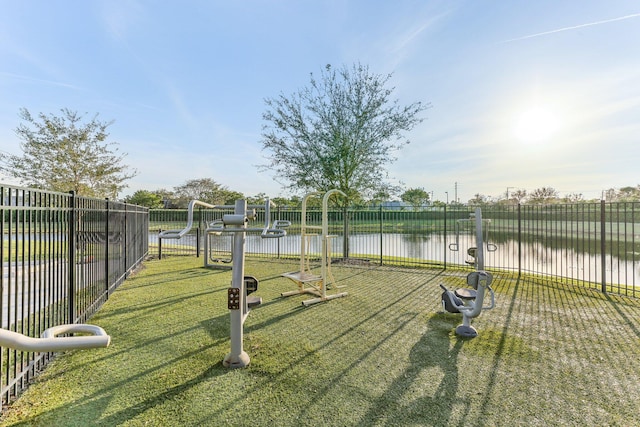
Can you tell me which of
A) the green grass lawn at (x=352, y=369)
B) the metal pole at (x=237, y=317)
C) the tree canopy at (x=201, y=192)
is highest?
the tree canopy at (x=201, y=192)

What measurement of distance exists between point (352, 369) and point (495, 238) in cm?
715

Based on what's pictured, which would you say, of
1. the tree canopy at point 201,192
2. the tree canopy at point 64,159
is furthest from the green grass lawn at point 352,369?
the tree canopy at point 201,192

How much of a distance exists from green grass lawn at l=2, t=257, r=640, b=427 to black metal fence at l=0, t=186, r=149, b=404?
36cm

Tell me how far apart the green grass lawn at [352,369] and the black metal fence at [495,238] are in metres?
1.71

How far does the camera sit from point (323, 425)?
6.46 ft

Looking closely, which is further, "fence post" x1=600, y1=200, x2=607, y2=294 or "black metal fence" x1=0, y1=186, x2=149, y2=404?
"fence post" x1=600, y1=200, x2=607, y2=294

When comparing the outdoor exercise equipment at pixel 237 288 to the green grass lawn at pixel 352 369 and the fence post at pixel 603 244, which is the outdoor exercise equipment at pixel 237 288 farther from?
the fence post at pixel 603 244

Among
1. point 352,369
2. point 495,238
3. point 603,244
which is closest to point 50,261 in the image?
point 352,369

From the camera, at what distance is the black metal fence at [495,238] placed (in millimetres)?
5771

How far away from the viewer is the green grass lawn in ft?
6.83

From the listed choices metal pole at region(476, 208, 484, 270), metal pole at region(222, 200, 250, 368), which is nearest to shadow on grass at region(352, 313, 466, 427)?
metal pole at region(476, 208, 484, 270)

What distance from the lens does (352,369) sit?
2713 mm

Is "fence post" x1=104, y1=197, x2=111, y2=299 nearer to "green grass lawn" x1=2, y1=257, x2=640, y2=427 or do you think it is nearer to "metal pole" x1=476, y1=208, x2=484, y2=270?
"green grass lawn" x1=2, y1=257, x2=640, y2=427

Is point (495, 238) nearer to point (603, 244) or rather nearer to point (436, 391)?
point (603, 244)
